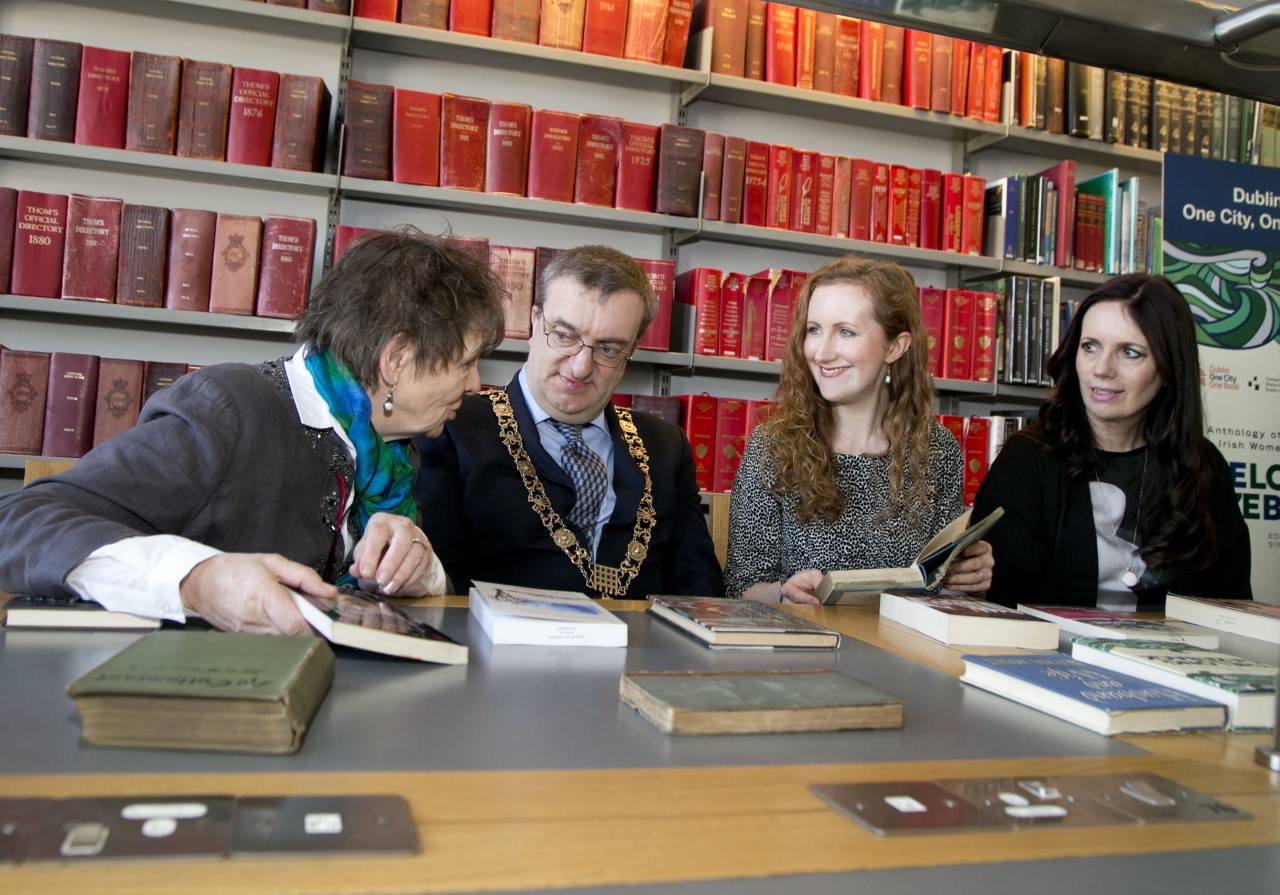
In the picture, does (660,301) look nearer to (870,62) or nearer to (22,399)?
(870,62)

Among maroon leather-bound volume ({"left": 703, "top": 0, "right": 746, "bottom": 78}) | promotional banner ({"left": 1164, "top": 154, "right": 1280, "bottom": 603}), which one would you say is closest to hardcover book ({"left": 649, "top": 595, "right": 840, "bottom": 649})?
maroon leather-bound volume ({"left": 703, "top": 0, "right": 746, "bottom": 78})

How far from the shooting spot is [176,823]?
0.53 m

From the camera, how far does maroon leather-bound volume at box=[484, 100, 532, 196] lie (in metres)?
2.78

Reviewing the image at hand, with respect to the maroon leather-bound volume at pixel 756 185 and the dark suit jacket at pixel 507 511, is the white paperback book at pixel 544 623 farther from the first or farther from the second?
the maroon leather-bound volume at pixel 756 185

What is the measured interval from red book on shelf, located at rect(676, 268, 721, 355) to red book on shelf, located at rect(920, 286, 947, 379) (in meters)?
0.72

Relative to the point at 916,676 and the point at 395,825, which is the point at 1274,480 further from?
the point at 395,825

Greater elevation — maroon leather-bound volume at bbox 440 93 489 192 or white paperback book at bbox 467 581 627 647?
maroon leather-bound volume at bbox 440 93 489 192

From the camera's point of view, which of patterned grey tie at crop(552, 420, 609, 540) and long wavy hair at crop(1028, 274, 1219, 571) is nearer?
patterned grey tie at crop(552, 420, 609, 540)

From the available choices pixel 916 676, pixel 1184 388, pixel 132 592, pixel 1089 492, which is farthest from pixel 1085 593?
pixel 132 592

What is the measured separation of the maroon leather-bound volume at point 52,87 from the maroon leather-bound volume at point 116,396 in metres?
→ 0.58

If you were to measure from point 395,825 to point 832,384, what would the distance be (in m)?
1.78

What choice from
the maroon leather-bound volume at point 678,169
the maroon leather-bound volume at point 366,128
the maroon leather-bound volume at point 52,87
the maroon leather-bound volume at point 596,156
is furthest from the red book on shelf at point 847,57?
the maroon leather-bound volume at point 52,87

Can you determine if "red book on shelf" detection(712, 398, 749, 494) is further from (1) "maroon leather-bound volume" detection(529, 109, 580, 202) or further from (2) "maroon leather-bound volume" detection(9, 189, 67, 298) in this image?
(2) "maroon leather-bound volume" detection(9, 189, 67, 298)

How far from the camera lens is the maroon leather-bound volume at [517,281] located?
9.26ft
